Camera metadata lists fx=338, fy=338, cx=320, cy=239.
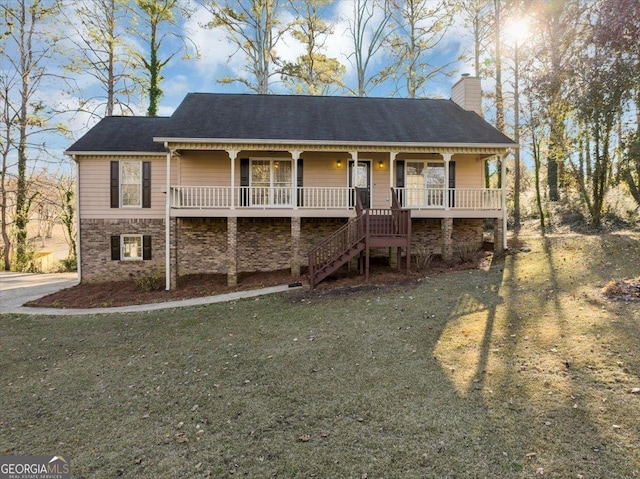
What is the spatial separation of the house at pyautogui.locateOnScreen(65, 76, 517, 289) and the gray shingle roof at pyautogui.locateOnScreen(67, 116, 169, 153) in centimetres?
7

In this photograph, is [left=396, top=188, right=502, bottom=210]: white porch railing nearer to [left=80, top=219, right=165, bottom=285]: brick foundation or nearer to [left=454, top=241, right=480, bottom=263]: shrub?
[left=454, top=241, right=480, bottom=263]: shrub

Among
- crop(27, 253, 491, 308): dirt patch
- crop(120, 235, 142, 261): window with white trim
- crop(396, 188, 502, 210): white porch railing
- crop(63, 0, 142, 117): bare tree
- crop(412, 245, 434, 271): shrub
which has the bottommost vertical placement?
crop(27, 253, 491, 308): dirt patch

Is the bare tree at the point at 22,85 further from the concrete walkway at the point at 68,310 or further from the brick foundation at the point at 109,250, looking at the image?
the brick foundation at the point at 109,250

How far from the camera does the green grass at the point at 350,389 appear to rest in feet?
10.7

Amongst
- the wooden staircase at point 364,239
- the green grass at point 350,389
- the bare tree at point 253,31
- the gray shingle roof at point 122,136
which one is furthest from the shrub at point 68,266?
the wooden staircase at point 364,239

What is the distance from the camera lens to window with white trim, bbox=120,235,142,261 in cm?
1322

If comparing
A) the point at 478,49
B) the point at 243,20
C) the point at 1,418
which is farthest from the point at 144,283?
the point at 478,49

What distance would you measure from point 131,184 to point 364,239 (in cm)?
927

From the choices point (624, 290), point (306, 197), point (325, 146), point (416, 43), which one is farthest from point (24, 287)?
point (416, 43)

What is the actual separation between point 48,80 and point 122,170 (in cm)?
1336

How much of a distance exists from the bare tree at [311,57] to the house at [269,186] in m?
11.0

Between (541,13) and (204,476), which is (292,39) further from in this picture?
(204,476)

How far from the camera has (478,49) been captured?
1994cm

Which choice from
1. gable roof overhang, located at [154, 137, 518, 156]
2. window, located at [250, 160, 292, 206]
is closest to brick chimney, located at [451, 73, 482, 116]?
gable roof overhang, located at [154, 137, 518, 156]
